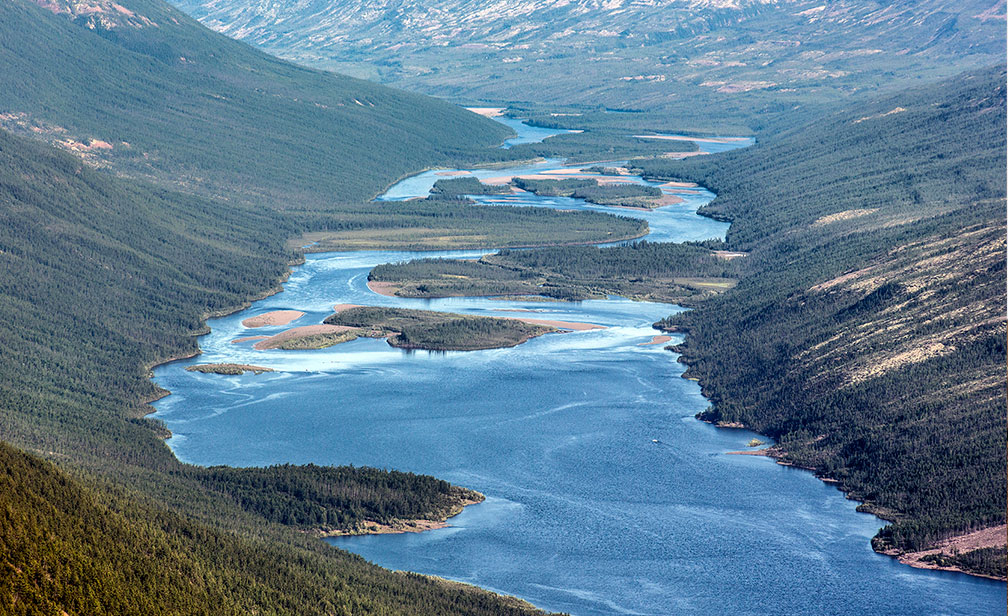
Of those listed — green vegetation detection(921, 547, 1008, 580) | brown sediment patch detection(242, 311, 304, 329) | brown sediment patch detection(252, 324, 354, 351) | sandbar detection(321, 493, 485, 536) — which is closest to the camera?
green vegetation detection(921, 547, 1008, 580)

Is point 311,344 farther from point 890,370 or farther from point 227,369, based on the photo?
point 890,370

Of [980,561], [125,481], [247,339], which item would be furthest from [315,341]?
[980,561]

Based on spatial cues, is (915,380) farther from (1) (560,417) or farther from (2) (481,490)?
(2) (481,490)

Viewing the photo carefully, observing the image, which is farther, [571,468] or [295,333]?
[295,333]

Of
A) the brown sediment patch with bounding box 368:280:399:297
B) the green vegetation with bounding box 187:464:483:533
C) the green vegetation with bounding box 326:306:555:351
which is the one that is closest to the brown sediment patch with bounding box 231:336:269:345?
the green vegetation with bounding box 326:306:555:351

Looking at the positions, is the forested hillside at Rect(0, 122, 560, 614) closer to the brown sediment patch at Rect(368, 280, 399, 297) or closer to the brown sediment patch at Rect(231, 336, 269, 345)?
the brown sediment patch at Rect(231, 336, 269, 345)

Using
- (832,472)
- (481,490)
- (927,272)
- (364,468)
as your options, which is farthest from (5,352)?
(927,272)
